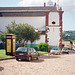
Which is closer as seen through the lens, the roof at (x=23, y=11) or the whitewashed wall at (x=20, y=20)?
the whitewashed wall at (x=20, y=20)

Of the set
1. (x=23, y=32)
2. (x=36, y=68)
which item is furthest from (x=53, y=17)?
(x=36, y=68)

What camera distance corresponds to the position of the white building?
178 ft

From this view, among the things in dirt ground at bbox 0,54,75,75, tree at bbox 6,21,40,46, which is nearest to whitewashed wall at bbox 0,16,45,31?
tree at bbox 6,21,40,46

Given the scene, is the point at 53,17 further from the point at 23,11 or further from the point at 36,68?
the point at 36,68

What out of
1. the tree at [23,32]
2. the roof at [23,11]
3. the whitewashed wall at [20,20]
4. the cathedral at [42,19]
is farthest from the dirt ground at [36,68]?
the roof at [23,11]

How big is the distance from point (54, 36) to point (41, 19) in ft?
31.1

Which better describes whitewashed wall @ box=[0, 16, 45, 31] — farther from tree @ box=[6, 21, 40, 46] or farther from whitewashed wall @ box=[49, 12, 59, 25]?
tree @ box=[6, 21, 40, 46]

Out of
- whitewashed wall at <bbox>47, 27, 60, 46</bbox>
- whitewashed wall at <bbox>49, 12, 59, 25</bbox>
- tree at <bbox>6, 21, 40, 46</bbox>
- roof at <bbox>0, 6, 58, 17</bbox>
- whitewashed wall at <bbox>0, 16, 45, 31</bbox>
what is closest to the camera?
tree at <bbox>6, 21, 40, 46</bbox>

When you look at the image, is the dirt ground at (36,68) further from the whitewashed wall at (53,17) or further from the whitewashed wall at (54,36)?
the whitewashed wall at (53,17)

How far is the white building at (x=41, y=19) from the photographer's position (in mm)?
54156

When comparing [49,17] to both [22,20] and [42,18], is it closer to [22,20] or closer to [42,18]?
[42,18]

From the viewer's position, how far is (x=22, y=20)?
204ft

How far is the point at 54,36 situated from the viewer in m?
54.8

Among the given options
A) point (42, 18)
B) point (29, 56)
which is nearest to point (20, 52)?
point (29, 56)
